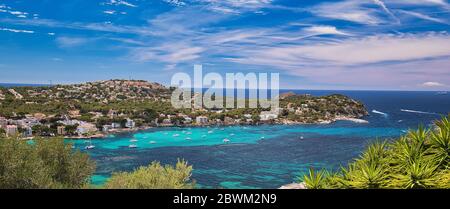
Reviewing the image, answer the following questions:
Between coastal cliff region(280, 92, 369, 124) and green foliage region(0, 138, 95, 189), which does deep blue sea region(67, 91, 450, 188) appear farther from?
green foliage region(0, 138, 95, 189)

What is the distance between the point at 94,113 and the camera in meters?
40.6

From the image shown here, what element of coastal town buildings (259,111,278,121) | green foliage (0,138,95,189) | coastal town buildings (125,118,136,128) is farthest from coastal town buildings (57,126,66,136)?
coastal town buildings (259,111,278,121)

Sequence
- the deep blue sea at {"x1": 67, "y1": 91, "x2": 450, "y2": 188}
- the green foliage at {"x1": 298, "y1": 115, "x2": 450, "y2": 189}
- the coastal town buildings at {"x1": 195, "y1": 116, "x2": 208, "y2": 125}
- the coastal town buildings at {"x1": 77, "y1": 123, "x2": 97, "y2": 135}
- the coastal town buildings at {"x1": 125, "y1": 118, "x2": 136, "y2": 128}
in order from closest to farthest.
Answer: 1. the green foliage at {"x1": 298, "y1": 115, "x2": 450, "y2": 189}
2. the deep blue sea at {"x1": 67, "y1": 91, "x2": 450, "y2": 188}
3. the coastal town buildings at {"x1": 77, "y1": 123, "x2": 97, "y2": 135}
4. the coastal town buildings at {"x1": 125, "y1": 118, "x2": 136, "y2": 128}
5. the coastal town buildings at {"x1": 195, "y1": 116, "x2": 208, "y2": 125}

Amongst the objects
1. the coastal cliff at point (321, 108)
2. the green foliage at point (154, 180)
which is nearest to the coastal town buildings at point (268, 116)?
the coastal cliff at point (321, 108)

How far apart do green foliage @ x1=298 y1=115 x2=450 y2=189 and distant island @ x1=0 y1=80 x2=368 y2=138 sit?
2145 centimetres

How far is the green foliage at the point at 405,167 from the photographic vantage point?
367 cm

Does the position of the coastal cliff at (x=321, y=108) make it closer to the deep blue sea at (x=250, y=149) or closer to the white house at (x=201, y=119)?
the deep blue sea at (x=250, y=149)

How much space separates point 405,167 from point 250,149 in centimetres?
3142

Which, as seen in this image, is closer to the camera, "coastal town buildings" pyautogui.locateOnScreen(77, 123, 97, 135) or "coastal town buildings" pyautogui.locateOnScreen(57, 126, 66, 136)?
"coastal town buildings" pyautogui.locateOnScreen(57, 126, 66, 136)

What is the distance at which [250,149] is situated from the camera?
3544 centimetres

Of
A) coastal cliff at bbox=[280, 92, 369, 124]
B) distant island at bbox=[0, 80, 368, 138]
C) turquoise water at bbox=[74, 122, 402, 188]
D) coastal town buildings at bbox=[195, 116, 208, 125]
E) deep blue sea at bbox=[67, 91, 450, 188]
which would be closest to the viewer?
turquoise water at bbox=[74, 122, 402, 188]

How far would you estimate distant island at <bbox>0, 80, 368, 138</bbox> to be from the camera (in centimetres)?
3075

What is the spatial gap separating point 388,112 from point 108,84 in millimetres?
40941
